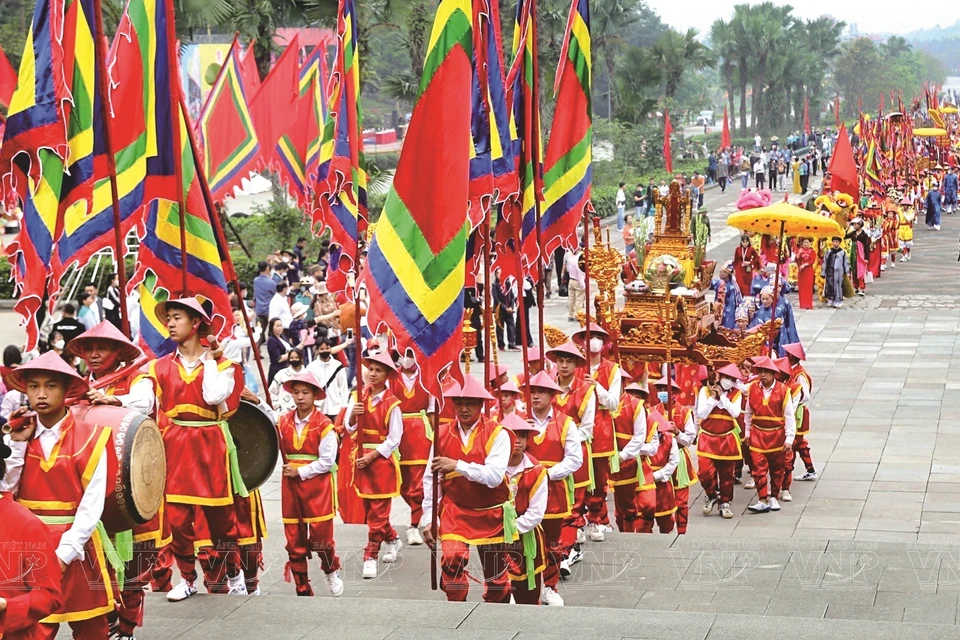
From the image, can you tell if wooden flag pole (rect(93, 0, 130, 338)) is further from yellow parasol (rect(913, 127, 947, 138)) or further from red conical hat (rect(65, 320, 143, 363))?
yellow parasol (rect(913, 127, 947, 138))

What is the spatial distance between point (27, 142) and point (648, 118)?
48.5m

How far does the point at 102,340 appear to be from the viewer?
8133 mm

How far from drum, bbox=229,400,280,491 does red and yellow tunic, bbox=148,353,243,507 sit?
0.25m

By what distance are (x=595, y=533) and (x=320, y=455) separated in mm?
2670

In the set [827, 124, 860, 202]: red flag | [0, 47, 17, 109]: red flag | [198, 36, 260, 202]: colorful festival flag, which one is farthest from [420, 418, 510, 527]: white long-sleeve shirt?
[827, 124, 860, 202]: red flag

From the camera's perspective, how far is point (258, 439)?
9.73m

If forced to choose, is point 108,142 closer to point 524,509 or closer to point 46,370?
point 46,370

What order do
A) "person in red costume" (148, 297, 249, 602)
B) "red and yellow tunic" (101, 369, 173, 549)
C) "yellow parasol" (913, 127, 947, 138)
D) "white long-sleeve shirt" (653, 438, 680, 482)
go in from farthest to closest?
"yellow parasol" (913, 127, 947, 138) < "white long-sleeve shirt" (653, 438, 680, 482) < "person in red costume" (148, 297, 249, 602) < "red and yellow tunic" (101, 369, 173, 549)

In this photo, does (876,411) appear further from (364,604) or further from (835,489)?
(364,604)

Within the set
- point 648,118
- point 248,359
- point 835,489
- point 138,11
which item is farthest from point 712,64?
point 138,11

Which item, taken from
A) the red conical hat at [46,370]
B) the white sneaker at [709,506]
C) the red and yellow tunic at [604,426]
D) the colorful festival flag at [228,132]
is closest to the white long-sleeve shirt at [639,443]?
the red and yellow tunic at [604,426]

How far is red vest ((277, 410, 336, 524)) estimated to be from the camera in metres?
10.1

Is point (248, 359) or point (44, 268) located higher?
point (44, 268)

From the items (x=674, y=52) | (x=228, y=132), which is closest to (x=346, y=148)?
(x=228, y=132)
